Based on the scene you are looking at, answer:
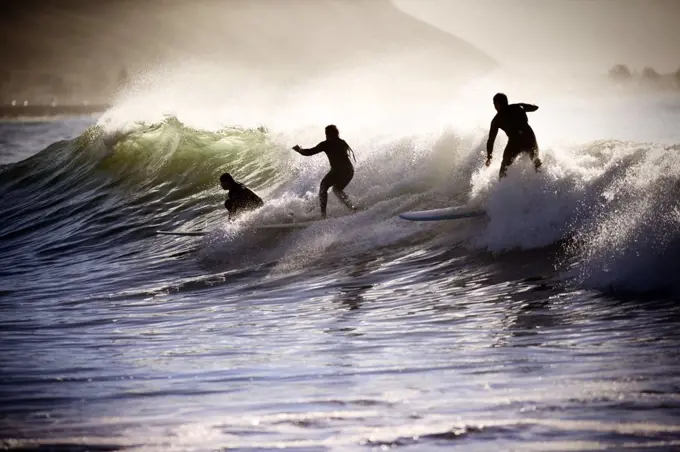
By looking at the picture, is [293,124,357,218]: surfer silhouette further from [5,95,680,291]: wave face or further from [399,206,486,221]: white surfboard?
[399,206,486,221]: white surfboard

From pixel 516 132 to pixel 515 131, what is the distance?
0.07ft

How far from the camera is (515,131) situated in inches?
468

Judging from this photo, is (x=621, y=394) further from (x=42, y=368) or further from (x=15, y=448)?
(x=42, y=368)

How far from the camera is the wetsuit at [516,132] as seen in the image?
11.8 m

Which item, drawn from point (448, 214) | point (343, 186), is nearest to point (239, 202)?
point (343, 186)

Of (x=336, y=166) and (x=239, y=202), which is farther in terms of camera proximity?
(x=239, y=202)

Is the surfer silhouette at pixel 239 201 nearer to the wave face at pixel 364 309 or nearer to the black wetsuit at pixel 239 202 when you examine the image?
the black wetsuit at pixel 239 202

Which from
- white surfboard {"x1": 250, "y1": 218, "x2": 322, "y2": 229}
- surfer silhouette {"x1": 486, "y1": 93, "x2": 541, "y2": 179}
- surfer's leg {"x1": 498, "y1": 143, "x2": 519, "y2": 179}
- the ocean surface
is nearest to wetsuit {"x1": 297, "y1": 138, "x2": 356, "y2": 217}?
white surfboard {"x1": 250, "y1": 218, "x2": 322, "y2": 229}

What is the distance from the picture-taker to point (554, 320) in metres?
7.79

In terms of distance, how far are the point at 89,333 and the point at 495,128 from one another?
18.3 ft

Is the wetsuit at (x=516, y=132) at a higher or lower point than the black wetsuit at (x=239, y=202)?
higher

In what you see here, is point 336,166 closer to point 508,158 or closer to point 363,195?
point 363,195

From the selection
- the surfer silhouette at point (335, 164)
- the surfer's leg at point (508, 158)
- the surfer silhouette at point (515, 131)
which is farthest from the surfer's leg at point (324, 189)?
the surfer's leg at point (508, 158)

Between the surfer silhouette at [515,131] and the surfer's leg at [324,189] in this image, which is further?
the surfer's leg at [324,189]
